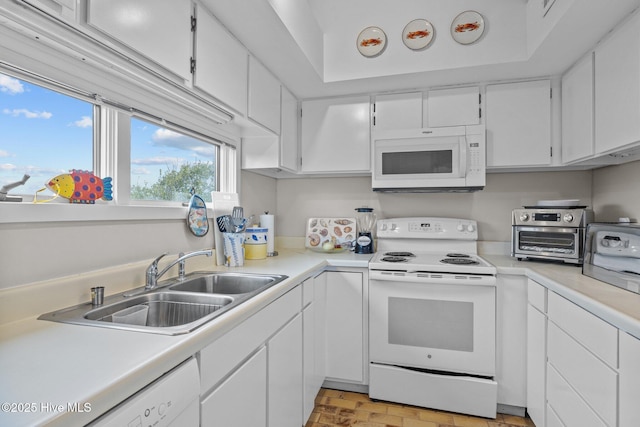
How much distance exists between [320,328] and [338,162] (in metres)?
1.21

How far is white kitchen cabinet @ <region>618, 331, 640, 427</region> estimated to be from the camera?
1047 mm

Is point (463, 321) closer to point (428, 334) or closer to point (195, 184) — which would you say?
point (428, 334)

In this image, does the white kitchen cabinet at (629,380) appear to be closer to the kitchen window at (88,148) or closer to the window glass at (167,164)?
the kitchen window at (88,148)

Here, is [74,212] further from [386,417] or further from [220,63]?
[386,417]

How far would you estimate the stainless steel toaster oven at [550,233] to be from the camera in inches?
77.7

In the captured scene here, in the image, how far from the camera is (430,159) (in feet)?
7.62

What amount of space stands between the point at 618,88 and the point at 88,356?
7.52ft

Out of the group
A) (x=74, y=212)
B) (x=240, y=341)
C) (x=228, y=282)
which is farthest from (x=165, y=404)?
(x=228, y=282)

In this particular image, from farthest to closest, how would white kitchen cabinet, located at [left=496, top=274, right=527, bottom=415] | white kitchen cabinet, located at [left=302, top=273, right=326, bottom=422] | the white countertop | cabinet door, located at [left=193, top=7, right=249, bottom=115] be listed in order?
white kitchen cabinet, located at [left=496, top=274, right=527, bottom=415], white kitchen cabinet, located at [left=302, top=273, right=326, bottom=422], cabinet door, located at [left=193, top=7, right=249, bottom=115], the white countertop

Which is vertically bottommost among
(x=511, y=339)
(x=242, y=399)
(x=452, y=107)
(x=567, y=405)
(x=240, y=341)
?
(x=567, y=405)

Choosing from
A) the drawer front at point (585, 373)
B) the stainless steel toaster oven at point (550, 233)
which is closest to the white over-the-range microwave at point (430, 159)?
the stainless steel toaster oven at point (550, 233)

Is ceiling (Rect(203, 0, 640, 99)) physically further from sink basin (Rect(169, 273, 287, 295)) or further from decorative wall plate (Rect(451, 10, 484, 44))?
sink basin (Rect(169, 273, 287, 295))

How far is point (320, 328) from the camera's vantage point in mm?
2160

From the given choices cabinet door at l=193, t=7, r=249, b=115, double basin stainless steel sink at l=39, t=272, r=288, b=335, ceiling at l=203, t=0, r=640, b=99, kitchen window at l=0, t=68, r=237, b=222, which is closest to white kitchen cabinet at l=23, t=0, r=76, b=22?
kitchen window at l=0, t=68, r=237, b=222
